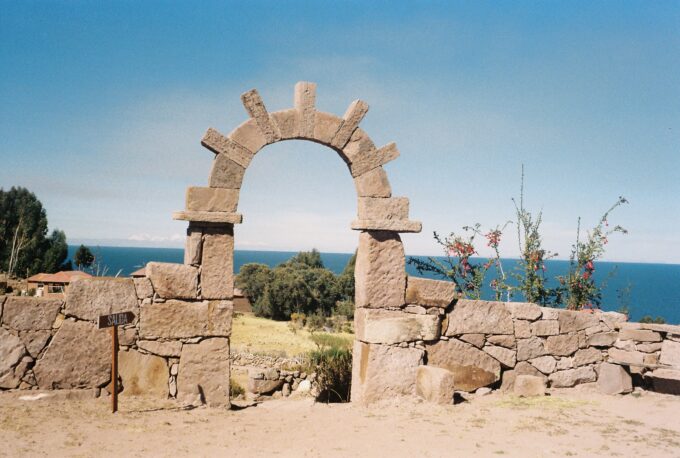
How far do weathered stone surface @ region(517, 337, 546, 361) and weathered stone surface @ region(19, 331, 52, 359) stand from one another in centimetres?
606

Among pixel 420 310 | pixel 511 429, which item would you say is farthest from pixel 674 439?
pixel 420 310

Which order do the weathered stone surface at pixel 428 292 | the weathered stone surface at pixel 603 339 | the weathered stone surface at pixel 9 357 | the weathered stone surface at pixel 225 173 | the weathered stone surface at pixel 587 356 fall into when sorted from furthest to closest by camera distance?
the weathered stone surface at pixel 603 339
the weathered stone surface at pixel 587 356
the weathered stone surface at pixel 428 292
the weathered stone surface at pixel 225 173
the weathered stone surface at pixel 9 357

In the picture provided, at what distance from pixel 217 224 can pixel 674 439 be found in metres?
5.55

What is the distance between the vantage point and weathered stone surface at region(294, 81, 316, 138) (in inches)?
255

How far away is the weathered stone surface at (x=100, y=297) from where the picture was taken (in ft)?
19.3

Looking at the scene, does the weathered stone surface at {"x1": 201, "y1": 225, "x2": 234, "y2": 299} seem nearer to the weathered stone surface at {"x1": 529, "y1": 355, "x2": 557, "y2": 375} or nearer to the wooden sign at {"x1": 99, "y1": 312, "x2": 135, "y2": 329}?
the wooden sign at {"x1": 99, "y1": 312, "x2": 135, "y2": 329}

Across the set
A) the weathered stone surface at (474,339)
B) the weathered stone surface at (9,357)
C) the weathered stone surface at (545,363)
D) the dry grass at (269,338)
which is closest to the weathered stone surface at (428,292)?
the weathered stone surface at (474,339)

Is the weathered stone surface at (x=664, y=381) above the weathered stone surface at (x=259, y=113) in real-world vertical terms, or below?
below

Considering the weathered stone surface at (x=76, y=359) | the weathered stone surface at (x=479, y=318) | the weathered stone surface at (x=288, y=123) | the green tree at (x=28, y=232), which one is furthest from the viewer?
the green tree at (x=28, y=232)

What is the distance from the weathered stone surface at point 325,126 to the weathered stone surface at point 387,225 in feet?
3.64

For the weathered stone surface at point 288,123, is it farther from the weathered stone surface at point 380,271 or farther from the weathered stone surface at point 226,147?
the weathered stone surface at point 380,271

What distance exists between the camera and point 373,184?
6.72m

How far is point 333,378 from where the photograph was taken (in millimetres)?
8844

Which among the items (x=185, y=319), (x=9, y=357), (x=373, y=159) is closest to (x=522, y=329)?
(x=373, y=159)
